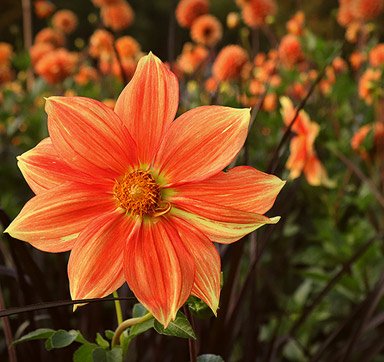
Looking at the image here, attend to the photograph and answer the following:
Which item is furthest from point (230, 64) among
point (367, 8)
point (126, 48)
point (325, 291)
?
point (325, 291)

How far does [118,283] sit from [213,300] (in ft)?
0.22

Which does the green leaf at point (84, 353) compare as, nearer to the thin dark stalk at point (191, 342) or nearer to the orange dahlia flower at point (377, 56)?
the thin dark stalk at point (191, 342)

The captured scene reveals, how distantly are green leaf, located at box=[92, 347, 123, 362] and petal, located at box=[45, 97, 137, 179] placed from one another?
0.14m

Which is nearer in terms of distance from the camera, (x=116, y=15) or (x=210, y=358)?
(x=210, y=358)

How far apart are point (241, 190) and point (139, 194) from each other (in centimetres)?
7

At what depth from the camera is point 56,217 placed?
12.6 inches

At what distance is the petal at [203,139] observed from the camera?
330mm

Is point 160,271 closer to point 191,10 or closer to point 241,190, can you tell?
point 241,190

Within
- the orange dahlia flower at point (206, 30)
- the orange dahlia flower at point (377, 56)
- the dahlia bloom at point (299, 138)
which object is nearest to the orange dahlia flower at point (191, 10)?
the orange dahlia flower at point (206, 30)

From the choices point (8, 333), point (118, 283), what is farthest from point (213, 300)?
point (8, 333)

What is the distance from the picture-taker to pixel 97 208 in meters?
0.34

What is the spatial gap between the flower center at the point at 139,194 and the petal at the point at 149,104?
0.02 m

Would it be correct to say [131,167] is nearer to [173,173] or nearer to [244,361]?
[173,173]

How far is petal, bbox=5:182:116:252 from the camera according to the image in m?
0.32
